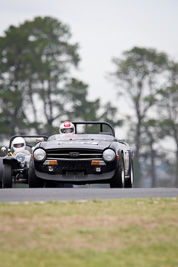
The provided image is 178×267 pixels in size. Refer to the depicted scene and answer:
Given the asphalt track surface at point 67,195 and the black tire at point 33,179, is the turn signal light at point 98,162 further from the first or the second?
the asphalt track surface at point 67,195

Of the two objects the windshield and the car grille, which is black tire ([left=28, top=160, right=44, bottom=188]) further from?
the windshield

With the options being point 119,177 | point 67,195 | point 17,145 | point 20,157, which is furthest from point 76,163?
point 17,145

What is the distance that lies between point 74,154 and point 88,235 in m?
8.26

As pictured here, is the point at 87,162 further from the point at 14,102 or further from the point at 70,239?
the point at 14,102

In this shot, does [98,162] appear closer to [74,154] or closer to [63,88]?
[74,154]

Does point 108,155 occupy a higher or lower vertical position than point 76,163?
higher

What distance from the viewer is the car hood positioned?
18.6 metres

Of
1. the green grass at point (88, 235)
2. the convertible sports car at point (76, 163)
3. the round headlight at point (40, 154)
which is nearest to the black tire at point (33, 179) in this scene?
the convertible sports car at point (76, 163)

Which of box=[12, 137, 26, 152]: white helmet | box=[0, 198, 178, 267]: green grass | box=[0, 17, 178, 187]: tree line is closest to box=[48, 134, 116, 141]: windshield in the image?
box=[12, 137, 26, 152]: white helmet

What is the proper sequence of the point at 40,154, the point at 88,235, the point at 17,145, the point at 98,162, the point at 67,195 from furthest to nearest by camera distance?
1. the point at 17,145
2. the point at 40,154
3. the point at 98,162
4. the point at 67,195
5. the point at 88,235

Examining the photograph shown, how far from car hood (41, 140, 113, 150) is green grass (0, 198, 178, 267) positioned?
222 inches

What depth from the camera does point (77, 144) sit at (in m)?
18.8

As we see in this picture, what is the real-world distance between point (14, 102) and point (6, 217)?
58413 millimetres

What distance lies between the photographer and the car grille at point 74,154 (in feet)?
60.7
